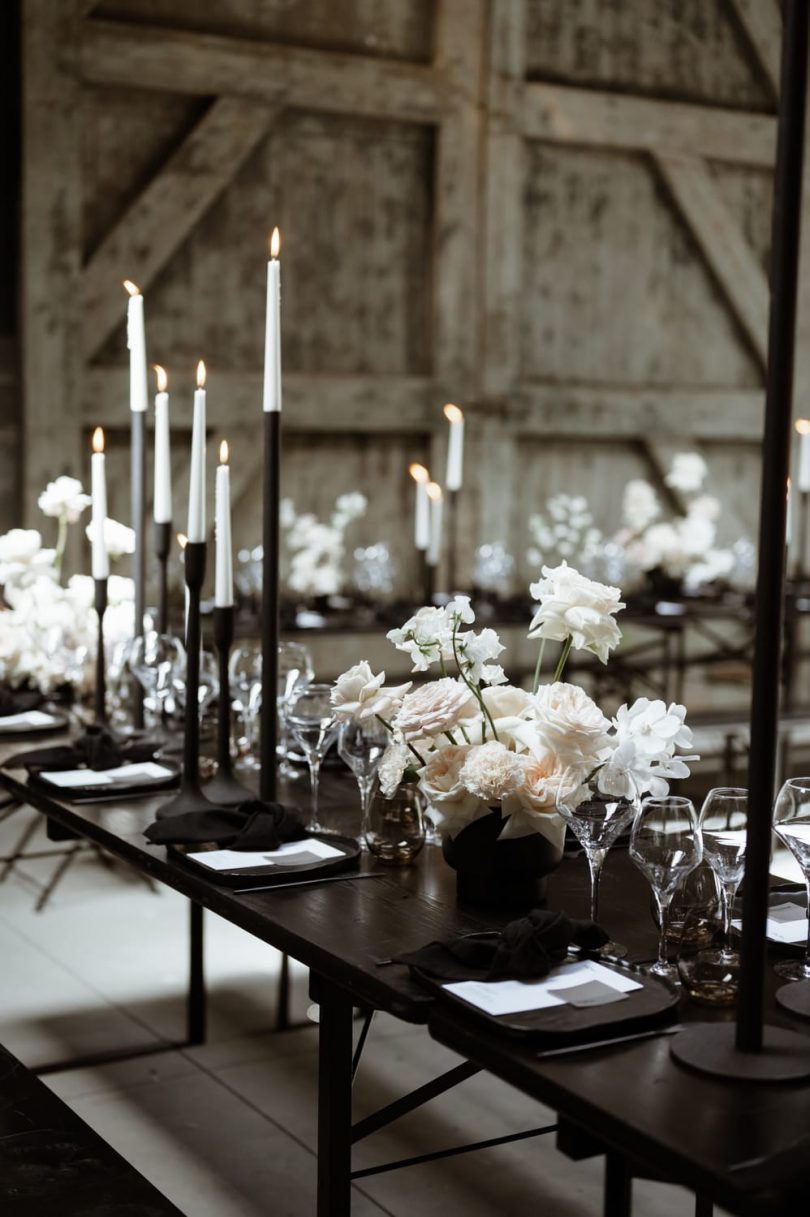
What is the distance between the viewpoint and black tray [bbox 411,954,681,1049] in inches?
67.4

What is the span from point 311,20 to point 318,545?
2606 millimetres

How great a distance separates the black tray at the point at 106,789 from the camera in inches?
119

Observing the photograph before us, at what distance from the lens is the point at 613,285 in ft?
27.1

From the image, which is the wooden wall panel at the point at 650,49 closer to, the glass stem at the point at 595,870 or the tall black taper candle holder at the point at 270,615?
the tall black taper candle holder at the point at 270,615

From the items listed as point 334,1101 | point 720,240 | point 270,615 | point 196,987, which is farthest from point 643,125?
point 334,1101

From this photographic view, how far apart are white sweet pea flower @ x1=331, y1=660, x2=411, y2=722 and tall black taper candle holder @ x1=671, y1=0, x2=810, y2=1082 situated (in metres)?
0.88

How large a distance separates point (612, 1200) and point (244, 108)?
230 inches

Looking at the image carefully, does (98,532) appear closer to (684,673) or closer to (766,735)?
(766,735)

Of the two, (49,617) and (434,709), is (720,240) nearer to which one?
(49,617)

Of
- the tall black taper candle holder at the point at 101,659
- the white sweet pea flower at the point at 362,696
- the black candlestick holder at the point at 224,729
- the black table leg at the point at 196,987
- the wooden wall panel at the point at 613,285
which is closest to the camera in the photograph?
the white sweet pea flower at the point at 362,696

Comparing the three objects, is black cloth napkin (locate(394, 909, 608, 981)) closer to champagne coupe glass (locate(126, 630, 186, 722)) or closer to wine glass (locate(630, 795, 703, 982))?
wine glass (locate(630, 795, 703, 982))

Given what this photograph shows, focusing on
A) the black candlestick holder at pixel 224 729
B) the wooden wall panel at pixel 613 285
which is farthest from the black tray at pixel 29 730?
the wooden wall panel at pixel 613 285

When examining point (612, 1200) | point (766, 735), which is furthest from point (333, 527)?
point (766, 735)

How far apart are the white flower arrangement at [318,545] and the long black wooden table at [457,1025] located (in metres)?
3.58
